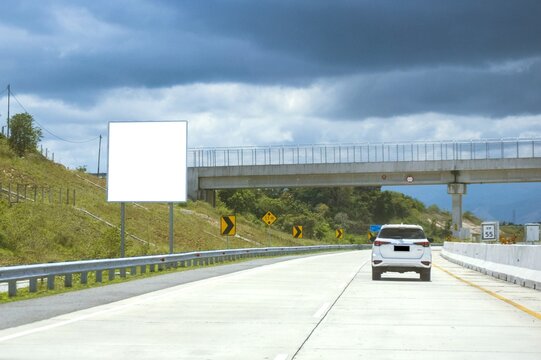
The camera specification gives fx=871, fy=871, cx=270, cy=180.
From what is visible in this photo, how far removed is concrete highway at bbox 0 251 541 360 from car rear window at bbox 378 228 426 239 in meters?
4.91

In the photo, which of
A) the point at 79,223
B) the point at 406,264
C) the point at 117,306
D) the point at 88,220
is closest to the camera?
the point at 117,306

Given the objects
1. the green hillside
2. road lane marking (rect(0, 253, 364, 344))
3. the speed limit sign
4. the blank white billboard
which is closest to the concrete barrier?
road lane marking (rect(0, 253, 364, 344))

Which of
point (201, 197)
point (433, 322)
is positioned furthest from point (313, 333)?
point (201, 197)

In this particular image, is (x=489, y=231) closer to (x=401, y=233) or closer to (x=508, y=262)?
(x=508, y=262)

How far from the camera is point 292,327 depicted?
13.1m

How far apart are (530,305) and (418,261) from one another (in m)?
8.55

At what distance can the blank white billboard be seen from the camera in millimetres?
38312

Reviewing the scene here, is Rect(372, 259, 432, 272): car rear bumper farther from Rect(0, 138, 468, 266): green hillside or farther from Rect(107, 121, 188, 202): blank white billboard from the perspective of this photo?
Rect(0, 138, 468, 266): green hillside

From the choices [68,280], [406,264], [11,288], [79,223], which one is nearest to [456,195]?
[79,223]

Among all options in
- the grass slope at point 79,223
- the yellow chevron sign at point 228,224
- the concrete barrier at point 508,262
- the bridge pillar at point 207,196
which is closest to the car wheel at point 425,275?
the concrete barrier at point 508,262

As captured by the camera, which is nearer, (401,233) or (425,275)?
(401,233)

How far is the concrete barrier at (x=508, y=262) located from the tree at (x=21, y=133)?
46912 mm

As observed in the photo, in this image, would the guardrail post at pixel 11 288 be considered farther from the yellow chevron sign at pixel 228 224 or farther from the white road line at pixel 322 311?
the yellow chevron sign at pixel 228 224

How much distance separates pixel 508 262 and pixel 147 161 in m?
17.2
